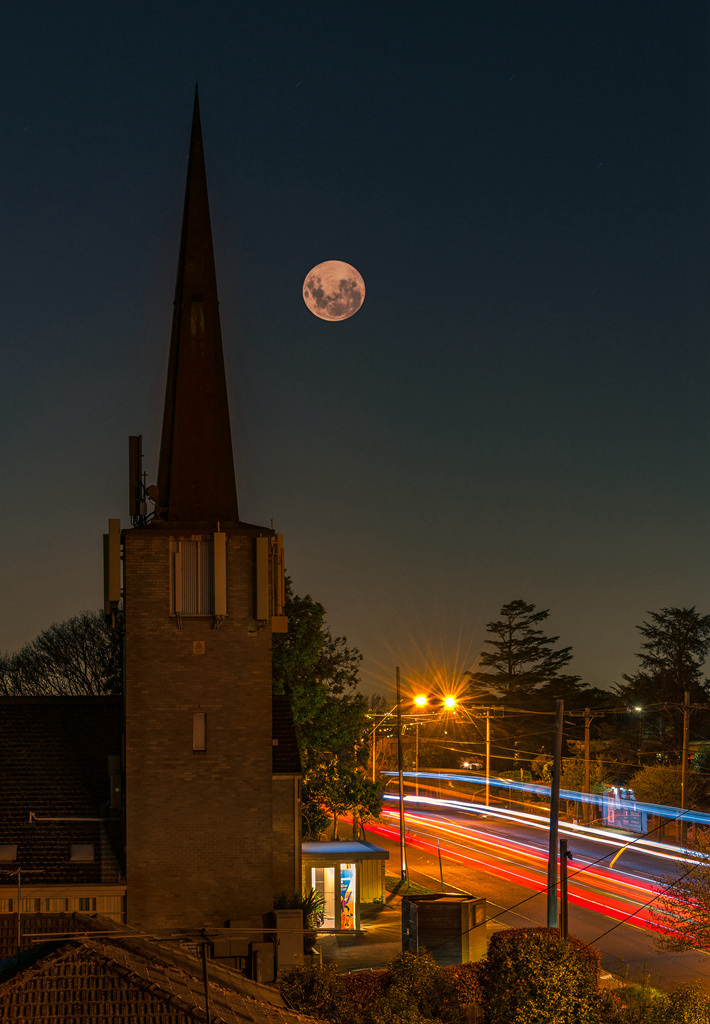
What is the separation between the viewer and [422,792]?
113m

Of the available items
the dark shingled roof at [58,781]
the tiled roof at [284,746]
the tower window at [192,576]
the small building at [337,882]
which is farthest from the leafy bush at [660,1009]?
the small building at [337,882]

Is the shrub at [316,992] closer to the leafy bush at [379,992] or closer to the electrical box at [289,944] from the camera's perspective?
the leafy bush at [379,992]

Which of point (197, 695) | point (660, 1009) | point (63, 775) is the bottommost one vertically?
point (660, 1009)

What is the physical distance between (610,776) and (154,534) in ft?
226

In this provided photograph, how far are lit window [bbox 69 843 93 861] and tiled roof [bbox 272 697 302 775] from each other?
6.04 m

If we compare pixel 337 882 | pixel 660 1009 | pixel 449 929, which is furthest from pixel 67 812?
pixel 660 1009

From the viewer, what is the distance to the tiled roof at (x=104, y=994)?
1581cm

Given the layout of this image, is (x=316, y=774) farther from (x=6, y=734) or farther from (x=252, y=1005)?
(x=252, y=1005)

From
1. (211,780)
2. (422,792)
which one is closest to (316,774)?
(211,780)

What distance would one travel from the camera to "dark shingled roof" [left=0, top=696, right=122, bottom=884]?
2942 cm

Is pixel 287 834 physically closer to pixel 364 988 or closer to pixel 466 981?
pixel 364 988

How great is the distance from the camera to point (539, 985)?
68.8 ft

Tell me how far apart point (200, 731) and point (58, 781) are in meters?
5.87

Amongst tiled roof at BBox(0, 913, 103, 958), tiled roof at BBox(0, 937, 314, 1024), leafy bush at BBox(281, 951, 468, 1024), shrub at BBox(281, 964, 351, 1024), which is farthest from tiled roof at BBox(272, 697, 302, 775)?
tiled roof at BBox(0, 937, 314, 1024)
